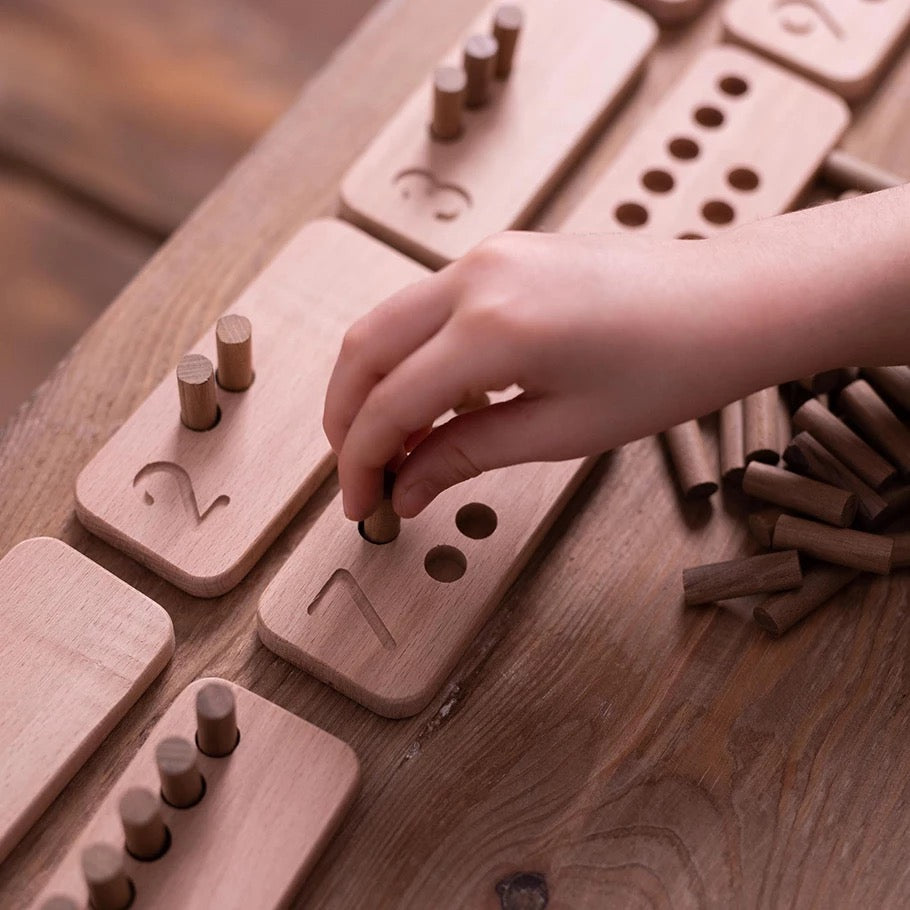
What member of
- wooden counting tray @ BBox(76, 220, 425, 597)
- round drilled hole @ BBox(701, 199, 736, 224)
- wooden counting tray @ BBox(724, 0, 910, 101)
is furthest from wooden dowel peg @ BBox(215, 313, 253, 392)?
wooden counting tray @ BBox(724, 0, 910, 101)

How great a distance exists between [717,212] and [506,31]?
0.61 feet

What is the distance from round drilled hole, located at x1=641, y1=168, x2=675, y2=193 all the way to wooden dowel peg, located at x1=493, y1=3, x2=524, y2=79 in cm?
12

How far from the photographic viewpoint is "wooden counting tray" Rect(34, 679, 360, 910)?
2.02 ft

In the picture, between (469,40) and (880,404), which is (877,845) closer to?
(880,404)

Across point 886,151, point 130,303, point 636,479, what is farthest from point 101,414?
point 886,151

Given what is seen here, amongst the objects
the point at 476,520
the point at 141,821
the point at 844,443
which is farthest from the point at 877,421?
the point at 141,821

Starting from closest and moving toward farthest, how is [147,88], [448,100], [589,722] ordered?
[589,722], [448,100], [147,88]

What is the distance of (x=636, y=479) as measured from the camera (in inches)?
30.5

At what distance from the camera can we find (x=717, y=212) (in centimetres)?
88

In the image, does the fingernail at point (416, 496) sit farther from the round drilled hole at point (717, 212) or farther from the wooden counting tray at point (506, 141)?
the round drilled hole at point (717, 212)

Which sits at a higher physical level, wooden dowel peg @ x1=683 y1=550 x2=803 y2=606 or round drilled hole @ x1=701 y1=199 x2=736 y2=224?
round drilled hole @ x1=701 y1=199 x2=736 y2=224

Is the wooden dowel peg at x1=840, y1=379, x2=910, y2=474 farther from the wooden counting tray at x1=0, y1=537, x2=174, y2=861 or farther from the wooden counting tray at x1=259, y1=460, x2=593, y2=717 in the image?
the wooden counting tray at x1=0, y1=537, x2=174, y2=861

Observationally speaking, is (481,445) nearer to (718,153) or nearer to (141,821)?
(141,821)

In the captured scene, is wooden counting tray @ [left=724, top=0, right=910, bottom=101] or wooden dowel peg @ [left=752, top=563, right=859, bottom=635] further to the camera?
wooden counting tray @ [left=724, top=0, right=910, bottom=101]
